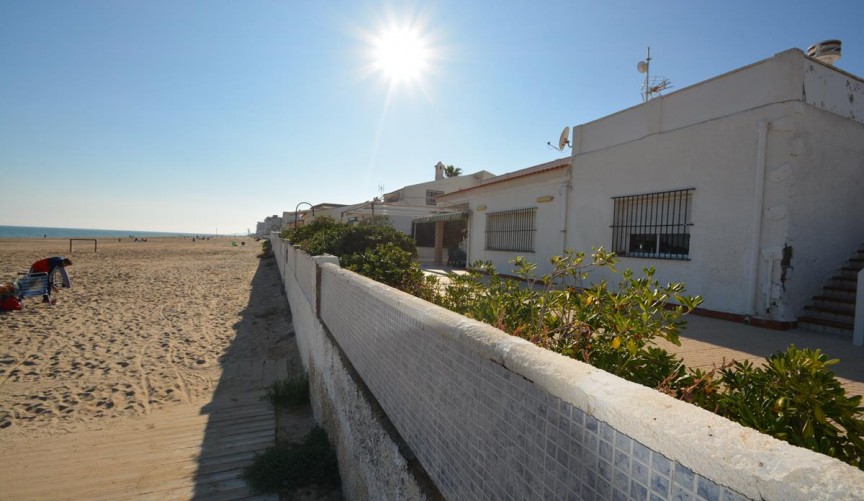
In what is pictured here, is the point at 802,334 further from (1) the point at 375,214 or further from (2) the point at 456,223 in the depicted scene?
(1) the point at 375,214

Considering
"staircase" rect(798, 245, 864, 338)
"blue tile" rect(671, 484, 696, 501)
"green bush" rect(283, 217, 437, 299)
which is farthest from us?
"staircase" rect(798, 245, 864, 338)

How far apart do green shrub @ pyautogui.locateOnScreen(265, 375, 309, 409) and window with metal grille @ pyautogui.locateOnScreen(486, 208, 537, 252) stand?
7488 mm

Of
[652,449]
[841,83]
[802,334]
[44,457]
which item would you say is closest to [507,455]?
[652,449]

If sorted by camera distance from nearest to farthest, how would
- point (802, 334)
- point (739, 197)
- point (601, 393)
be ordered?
point (601, 393) < point (802, 334) < point (739, 197)

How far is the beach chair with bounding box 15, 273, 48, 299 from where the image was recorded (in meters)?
11.3

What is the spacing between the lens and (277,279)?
18344 millimetres

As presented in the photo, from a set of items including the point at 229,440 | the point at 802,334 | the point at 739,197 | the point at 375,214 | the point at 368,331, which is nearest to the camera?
the point at 368,331

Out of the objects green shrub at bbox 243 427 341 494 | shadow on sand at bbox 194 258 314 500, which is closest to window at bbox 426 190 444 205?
shadow on sand at bbox 194 258 314 500

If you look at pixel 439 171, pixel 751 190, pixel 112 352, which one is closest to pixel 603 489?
pixel 751 190

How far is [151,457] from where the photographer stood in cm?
478

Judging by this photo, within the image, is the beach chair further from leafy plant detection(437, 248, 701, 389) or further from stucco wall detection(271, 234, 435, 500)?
leafy plant detection(437, 248, 701, 389)

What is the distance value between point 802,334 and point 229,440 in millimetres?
8103

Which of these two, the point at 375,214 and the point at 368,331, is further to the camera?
the point at 375,214

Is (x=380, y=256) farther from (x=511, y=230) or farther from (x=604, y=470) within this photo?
(x=511, y=230)
